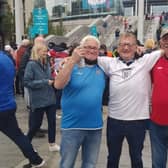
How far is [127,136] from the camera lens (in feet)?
15.5

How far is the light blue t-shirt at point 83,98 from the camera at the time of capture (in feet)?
14.8

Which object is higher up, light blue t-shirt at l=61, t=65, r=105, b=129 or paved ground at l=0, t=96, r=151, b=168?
light blue t-shirt at l=61, t=65, r=105, b=129

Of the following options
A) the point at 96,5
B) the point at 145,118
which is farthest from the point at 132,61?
the point at 96,5

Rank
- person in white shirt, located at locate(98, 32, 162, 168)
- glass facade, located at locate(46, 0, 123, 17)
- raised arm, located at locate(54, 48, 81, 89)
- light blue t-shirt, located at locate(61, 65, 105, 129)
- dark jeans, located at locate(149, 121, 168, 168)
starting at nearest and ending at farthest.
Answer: raised arm, located at locate(54, 48, 81, 89)
light blue t-shirt, located at locate(61, 65, 105, 129)
person in white shirt, located at locate(98, 32, 162, 168)
dark jeans, located at locate(149, 121, 168, 168)
glass facade, located at locate(46, 0, 123, 17)

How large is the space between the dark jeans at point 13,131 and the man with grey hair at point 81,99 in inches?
44.0

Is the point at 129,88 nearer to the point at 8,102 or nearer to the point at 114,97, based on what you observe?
the point at 114,97

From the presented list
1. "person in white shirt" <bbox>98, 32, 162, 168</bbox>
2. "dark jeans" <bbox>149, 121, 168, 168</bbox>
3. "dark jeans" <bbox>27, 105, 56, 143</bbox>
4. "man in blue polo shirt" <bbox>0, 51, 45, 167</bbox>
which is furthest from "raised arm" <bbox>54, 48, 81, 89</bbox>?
"dark jeans" <bbox>27, 105, 56, 143</bbox>

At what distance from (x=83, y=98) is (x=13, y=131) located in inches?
57.3

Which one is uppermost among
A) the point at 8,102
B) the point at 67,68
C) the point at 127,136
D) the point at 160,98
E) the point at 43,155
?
the point at 67,68

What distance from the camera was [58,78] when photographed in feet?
14.6

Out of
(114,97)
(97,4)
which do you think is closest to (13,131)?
(114,97)

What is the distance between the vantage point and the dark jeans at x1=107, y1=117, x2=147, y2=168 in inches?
184

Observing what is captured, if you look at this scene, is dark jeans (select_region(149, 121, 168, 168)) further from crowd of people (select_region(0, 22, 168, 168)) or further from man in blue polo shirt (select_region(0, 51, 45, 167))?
man in blue polo shirt (select_region(0, 51, 45, 167))

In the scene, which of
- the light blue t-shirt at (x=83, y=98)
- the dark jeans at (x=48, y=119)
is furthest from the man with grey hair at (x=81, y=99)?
the dark jeans at (x=48, y=119)
